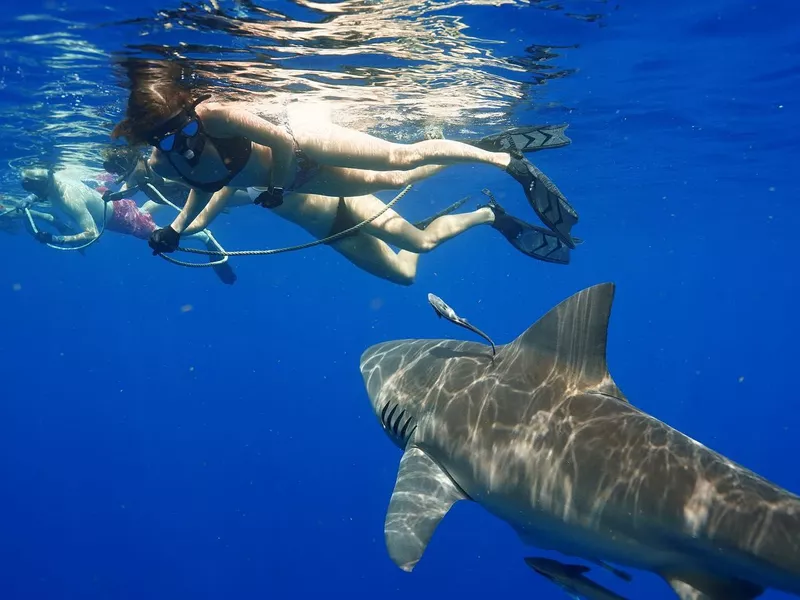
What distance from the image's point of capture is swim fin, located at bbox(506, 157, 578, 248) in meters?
8.43

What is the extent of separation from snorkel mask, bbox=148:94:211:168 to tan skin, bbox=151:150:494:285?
2.06 m

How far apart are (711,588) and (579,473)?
107cm

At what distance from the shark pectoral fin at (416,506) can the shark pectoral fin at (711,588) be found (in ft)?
5.87

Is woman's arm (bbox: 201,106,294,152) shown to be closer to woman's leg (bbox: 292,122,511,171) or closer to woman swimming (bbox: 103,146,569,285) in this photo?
woman's leg (bbox: 292,122,511,171)

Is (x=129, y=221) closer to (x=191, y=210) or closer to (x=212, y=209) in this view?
(x=212, y=209)

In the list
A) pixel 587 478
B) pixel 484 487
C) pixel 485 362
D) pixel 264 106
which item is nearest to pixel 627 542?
pixel 587 478

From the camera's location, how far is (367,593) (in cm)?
2003

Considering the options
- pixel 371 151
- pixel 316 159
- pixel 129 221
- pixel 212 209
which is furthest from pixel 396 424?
pixel 129 221

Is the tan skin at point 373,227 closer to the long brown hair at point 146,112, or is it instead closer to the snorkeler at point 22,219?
the long brown hair at point 146,112

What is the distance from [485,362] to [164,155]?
4304 millimetres

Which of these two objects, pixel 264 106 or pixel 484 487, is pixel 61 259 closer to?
pixel 264 106

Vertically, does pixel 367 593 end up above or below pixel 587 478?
below

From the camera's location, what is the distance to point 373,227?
29.2 feet

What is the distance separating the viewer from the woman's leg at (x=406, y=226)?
8945 mm
